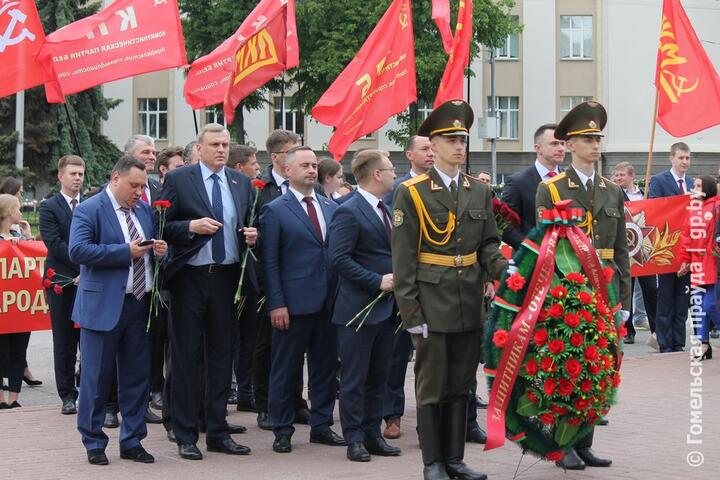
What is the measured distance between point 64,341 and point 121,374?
7.54 ft

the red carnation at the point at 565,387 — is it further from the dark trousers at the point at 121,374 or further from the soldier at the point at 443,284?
the dark trousers at the point at 121,374

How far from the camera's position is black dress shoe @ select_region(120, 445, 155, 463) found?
8211 millimetres

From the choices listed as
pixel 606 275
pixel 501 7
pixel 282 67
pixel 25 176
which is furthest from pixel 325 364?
pixel 501 7

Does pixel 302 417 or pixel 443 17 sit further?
pixel 443 17

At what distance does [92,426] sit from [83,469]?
13.4 inches

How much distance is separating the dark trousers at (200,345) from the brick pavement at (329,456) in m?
0.29

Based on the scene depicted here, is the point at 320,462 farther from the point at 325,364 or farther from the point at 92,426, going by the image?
the point at 92,426

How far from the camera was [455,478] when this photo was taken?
288 inches

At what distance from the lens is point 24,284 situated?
12312mm

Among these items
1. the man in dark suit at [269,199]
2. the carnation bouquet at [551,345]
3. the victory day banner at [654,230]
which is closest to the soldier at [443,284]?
the carnation bouquet at [551,345]

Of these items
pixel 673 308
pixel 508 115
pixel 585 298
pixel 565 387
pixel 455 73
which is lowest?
pixel 673 308

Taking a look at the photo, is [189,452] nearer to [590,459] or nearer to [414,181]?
[414,181]

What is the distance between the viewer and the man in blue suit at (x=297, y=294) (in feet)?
28.6

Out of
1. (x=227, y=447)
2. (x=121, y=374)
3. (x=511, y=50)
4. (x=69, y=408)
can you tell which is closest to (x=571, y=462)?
(x=227, y=447)
